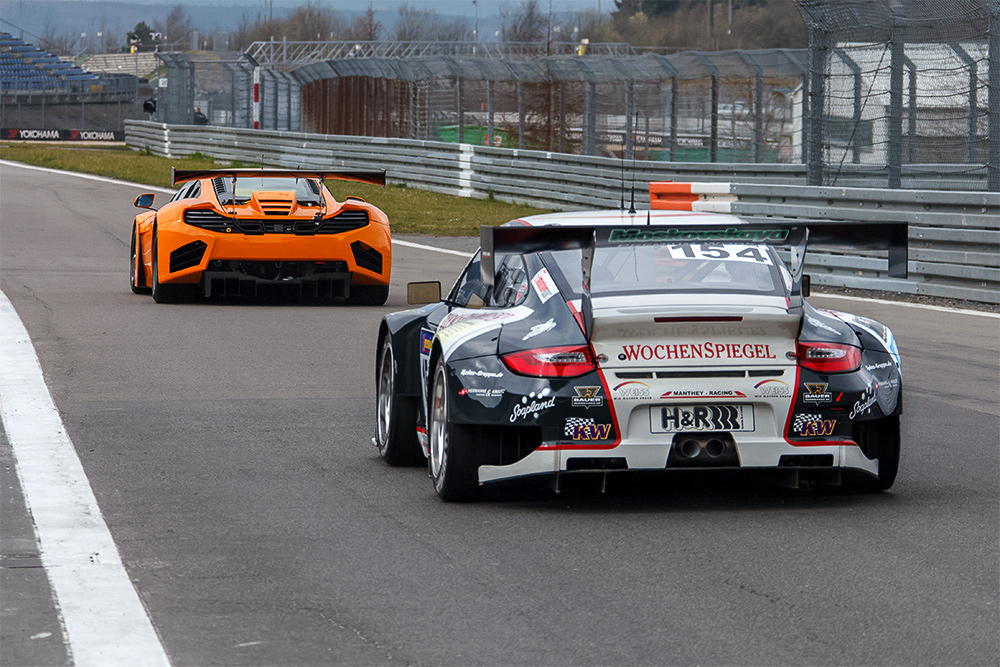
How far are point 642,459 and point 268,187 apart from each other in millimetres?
9589

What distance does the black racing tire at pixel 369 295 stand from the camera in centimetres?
1524

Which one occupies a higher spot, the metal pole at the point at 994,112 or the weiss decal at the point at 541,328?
the metal pole at the point at 994,112

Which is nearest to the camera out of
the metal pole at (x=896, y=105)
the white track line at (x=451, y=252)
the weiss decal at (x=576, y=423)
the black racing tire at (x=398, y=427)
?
the weiss decal at (x=576, y=423)

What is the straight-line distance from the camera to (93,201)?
30.8 m

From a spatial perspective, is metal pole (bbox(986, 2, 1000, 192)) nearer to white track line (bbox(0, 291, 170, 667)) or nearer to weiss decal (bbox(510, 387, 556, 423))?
white track line (bbox(0, 291, 170, 667))

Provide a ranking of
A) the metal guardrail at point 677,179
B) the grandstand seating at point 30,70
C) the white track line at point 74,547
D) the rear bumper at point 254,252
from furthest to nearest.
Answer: the grandstand seating at point 30,70 < the metal guardrail at point 677,179 < the rear bumper at point 254,252 < the white track line at point 74,547

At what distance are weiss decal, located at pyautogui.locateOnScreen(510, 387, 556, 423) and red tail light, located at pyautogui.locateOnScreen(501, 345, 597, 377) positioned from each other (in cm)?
9

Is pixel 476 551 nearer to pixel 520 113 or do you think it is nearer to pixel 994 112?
pixel 994 112

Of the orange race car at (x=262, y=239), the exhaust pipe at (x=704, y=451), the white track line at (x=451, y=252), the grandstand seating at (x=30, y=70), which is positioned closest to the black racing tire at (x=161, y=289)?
the orange race car at (x=262, y=239)

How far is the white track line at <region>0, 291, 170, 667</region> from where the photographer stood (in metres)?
4.56

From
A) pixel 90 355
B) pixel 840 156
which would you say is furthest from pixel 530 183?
pixel 90 355

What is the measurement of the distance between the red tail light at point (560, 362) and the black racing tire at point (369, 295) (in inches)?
352

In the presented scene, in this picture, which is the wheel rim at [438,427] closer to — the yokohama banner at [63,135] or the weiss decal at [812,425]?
the weiss decal at [812,425]

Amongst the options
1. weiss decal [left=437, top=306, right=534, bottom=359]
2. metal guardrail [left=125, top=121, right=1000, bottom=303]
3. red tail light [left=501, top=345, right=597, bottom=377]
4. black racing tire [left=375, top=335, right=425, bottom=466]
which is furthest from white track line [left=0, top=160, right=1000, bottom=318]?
red tail light [left=501, top=345, right=597, bottom=377]
